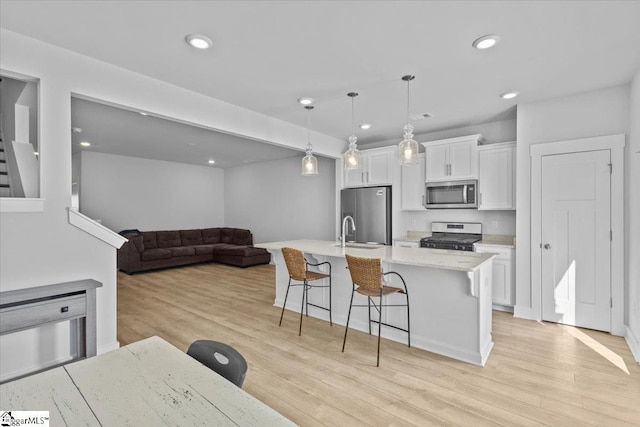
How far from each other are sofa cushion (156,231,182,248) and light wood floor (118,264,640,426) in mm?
3552

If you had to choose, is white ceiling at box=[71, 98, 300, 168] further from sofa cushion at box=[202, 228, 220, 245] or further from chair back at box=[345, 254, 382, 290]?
chair back at box=[345, 254, 382, 290]

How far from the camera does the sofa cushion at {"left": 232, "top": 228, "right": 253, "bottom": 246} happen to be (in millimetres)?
8102

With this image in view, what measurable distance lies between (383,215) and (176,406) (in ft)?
15.4

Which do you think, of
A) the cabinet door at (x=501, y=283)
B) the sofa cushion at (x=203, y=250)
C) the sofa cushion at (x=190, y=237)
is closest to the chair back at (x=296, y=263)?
the cabinet door at (x=501, y=283)

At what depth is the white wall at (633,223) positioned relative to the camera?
2938 millimetres

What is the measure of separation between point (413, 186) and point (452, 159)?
0.75m

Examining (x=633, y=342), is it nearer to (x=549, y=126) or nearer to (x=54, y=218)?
(x=549, y=126)

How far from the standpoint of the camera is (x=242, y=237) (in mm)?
8211

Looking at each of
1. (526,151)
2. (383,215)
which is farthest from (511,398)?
(383,215)

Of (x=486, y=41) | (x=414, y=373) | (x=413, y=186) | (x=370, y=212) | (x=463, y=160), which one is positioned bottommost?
(x=414, y=373)

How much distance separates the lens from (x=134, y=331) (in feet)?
11.3

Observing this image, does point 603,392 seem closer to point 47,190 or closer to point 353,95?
point 353,95

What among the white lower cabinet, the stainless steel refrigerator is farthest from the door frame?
the stainless steel refrigerator

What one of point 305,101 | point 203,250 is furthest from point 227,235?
point 305,101
